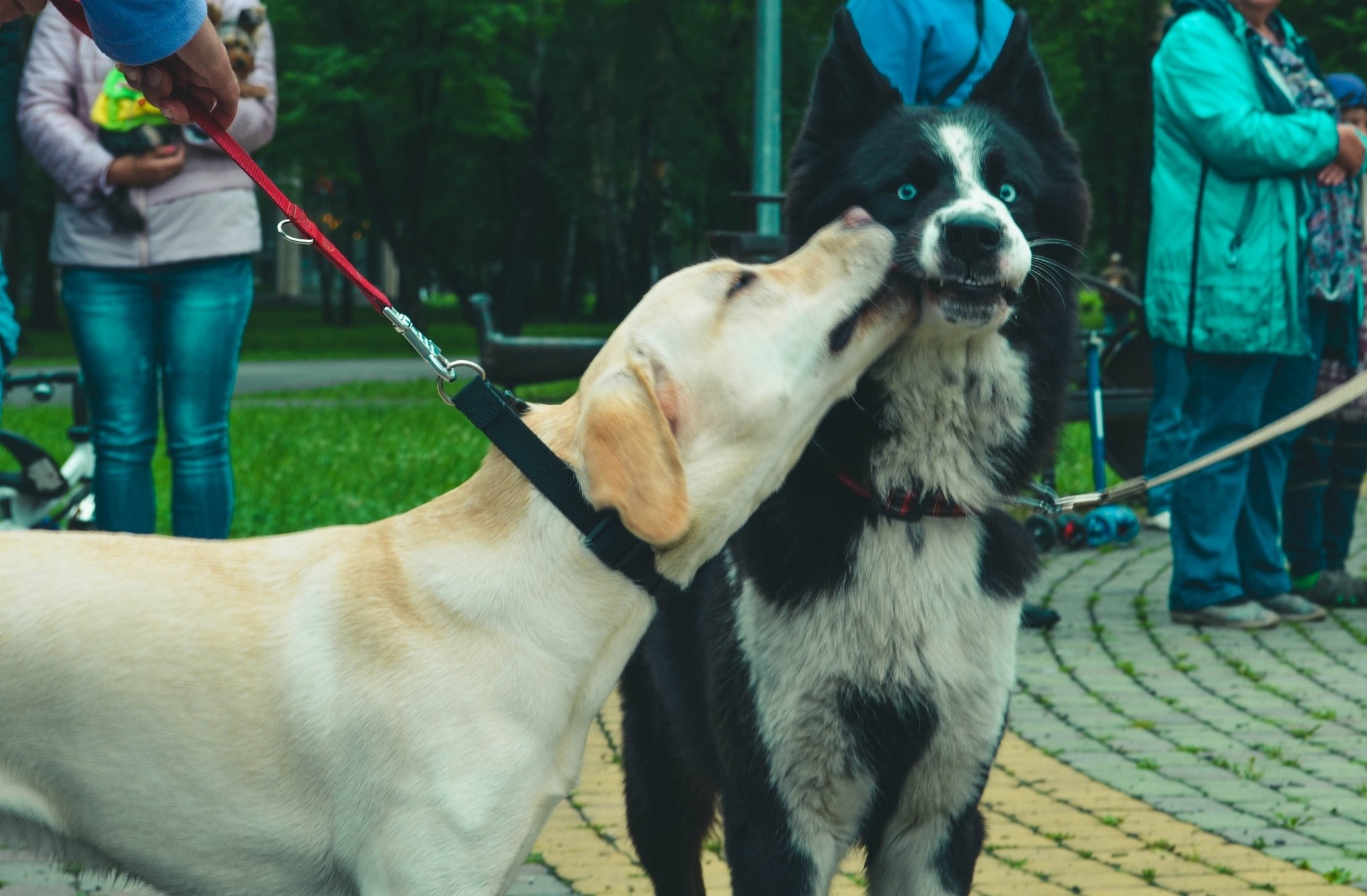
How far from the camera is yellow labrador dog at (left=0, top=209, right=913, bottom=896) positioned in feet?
7.81

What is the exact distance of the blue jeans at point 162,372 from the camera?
5113mm

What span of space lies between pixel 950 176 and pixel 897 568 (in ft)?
2.50

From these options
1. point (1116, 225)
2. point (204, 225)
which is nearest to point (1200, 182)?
point (204, 225)

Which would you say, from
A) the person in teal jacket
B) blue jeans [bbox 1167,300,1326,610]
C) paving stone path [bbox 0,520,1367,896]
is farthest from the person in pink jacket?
blue jeans [bbox 1167,300,1326,610]

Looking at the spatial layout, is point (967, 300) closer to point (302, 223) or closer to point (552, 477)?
point (552, 477)

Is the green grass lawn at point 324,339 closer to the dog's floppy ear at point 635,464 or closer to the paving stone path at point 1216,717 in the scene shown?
the paving stone path at point 1216,717

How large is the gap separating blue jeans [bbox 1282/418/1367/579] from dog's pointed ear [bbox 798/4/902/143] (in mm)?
4762

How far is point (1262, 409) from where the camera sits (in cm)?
675

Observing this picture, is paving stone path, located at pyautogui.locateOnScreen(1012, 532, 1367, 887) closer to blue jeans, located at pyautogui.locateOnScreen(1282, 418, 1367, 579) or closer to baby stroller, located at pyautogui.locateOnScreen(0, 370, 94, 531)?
blue jeans, located at pyautogui.locateOnScreen(1282, 418, 1367, 579)

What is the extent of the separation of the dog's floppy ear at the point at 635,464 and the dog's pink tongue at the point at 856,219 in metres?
0.67

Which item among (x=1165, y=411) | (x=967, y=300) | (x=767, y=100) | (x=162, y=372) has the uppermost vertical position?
(x=767, y=100)

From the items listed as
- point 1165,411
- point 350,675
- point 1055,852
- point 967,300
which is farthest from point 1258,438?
point 1165,411

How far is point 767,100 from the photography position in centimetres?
1089

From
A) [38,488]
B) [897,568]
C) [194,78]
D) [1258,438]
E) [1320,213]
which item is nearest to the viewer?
[897,568]
